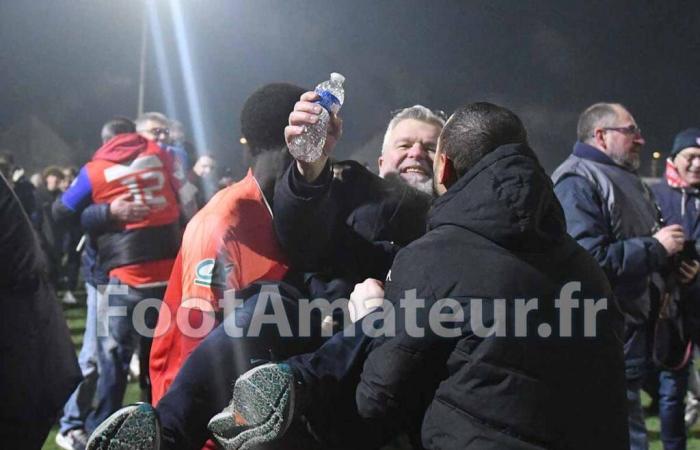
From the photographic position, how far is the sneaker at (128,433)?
1828 mm

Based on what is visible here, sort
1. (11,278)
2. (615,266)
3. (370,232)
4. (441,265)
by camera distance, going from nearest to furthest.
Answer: (441,265), (370,232), (11,278), (615,266)

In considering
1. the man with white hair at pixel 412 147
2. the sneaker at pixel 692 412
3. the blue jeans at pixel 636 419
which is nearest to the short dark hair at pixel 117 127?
the man with white hair at pixel 412 147

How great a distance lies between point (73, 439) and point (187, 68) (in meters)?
17.0

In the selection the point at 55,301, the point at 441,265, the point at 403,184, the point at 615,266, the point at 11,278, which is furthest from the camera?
the point at 615,266

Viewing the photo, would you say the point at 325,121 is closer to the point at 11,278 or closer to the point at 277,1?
the point at 11,278

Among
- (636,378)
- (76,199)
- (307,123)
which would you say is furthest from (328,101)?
(76,199)

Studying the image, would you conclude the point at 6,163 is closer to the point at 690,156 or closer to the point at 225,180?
the point at 225,180

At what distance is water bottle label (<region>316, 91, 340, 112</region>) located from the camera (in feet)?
6.74

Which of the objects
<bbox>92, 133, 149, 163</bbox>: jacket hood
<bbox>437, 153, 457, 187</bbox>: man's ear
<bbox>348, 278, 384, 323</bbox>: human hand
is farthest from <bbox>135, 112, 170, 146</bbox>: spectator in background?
<bbox>437, 153, 457, 187</bbox>: man's ear

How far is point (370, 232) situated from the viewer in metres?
2.30

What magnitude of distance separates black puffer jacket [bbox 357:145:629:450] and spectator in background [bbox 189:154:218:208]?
4.76 metres

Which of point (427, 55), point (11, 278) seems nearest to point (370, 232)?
point (11, 278)

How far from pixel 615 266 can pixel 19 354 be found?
8.12 ft

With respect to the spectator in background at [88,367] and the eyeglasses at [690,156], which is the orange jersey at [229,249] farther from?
the eyeglasses at [690,156]
